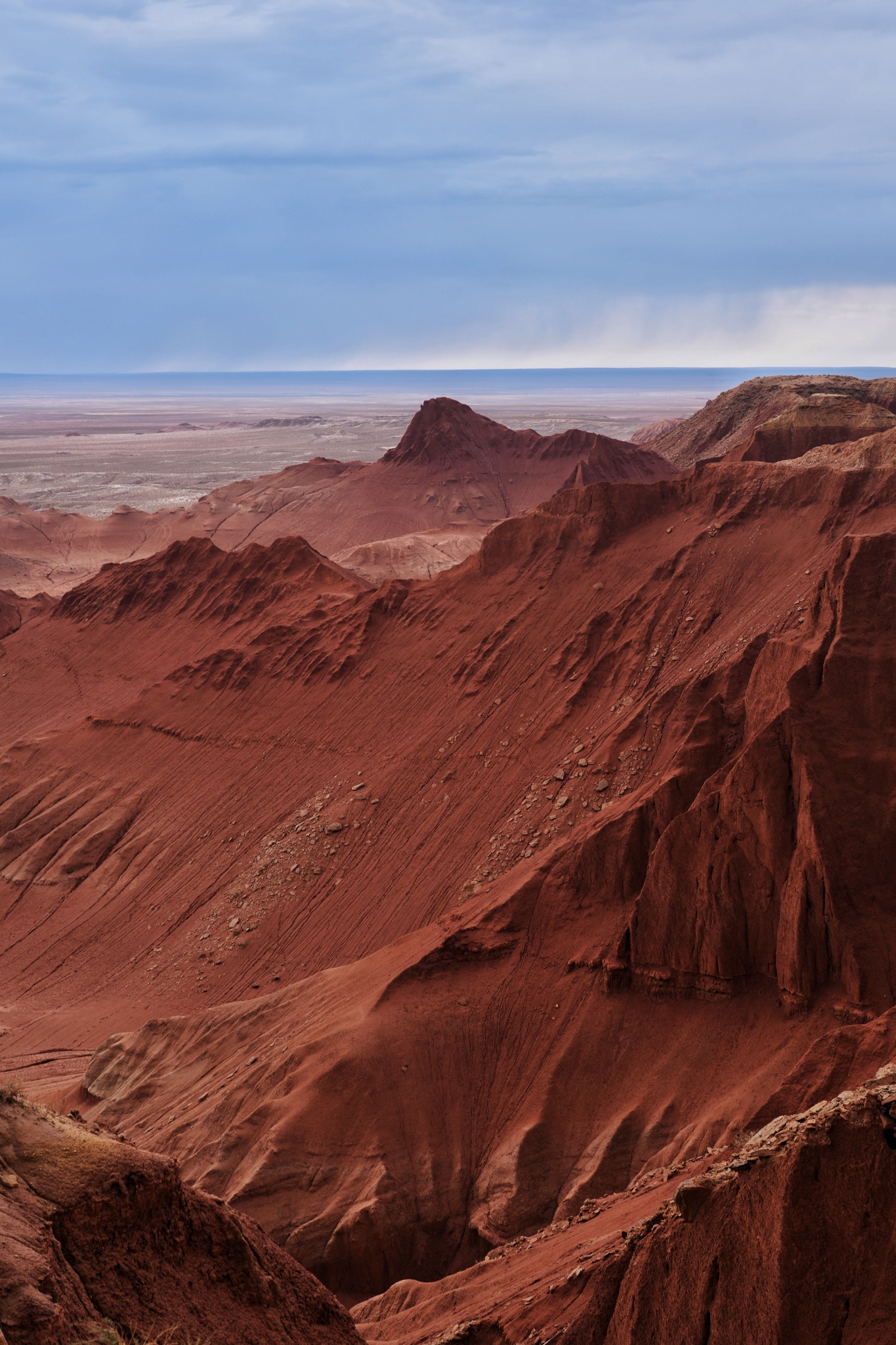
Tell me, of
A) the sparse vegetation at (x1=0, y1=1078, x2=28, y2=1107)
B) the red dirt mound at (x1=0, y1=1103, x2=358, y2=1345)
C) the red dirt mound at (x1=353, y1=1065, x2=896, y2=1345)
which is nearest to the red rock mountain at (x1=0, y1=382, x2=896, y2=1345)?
the red dirt mound at (x1=353, y1=1065, x2=896, y2=1345)

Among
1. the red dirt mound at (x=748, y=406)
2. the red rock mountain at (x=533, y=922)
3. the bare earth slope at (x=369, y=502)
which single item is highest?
the red dirt mound at (x=748, y=406)

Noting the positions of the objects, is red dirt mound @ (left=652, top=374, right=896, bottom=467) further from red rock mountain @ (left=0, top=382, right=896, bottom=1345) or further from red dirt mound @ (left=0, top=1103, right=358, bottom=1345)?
red dirt mound @ (left=0, top=1103, right=358, bottom=1345)

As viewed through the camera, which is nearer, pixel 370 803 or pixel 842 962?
pixel 842 962

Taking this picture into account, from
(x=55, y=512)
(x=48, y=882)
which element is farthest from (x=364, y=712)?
(x=55, y=512)

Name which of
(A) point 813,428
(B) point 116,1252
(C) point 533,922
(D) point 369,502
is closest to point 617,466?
(D) point 369,502

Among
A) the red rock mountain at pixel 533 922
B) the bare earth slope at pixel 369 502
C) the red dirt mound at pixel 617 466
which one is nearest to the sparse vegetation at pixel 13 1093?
the red rock mountain at pixel 533 922

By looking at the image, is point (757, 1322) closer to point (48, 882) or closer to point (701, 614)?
point (701, 614)

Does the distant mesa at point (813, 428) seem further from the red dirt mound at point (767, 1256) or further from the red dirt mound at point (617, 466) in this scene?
the red dirt mound at point (767, 1256)
